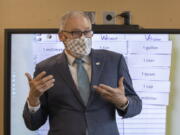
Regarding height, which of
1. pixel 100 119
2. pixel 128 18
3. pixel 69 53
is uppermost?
pixel 128 18

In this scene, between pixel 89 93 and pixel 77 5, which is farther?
pixel 77 5

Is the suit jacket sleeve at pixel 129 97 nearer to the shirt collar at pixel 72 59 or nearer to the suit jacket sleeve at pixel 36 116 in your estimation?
the shirt collar at pixel 72 59

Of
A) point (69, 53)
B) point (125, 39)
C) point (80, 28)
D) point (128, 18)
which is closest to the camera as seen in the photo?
point (80, 28)

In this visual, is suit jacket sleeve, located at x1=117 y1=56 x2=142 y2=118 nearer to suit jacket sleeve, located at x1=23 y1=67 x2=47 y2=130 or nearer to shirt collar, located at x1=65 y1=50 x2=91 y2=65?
shirt collar, located at x1=65 y1=50 x2=91 y2=65

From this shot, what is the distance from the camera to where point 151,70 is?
1916 mm

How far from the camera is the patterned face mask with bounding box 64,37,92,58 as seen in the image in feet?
4.58

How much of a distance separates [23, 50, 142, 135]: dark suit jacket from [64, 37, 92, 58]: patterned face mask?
Answer: 11cm

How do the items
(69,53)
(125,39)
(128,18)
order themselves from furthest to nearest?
(128,18) → (125,39) → (69,53)

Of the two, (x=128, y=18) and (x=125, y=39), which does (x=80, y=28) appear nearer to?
(x=125, y=39)

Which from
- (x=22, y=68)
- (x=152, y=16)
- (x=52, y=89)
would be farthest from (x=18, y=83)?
(x=152, y=16)

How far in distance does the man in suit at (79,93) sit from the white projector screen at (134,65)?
0.37 meters

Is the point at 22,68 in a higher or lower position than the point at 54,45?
lower

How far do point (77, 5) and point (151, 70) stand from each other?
682 millimetres

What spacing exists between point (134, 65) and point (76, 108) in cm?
62
